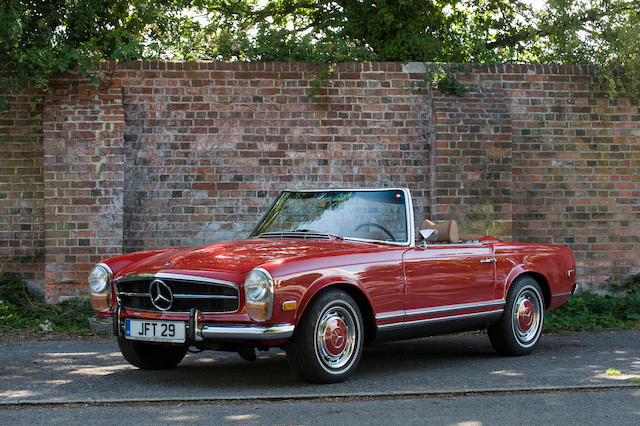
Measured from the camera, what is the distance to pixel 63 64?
10312 millimetres

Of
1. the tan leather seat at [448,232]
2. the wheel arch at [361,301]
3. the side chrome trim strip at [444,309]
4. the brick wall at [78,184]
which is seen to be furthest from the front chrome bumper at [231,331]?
the brick wall at [78,184]

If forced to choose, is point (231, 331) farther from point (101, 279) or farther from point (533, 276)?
point (533, 276)

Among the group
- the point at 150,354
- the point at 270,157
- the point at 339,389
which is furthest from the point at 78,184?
the point at 339,389

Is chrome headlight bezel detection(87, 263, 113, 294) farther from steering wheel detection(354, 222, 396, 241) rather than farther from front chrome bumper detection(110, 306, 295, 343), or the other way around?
steering wheel detection(354, 222, 396, 241)

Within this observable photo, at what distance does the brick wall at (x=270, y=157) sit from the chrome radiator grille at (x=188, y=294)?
14.4ft

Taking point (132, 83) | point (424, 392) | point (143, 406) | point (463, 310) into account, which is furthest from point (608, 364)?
point (132, 83)

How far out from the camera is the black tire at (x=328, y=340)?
19.2ft

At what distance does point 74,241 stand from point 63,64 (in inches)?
85.4

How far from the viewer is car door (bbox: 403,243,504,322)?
22.1 feet

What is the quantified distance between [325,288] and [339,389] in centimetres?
71

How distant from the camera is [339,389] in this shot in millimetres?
5836

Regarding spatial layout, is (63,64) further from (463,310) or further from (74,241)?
(463,310)

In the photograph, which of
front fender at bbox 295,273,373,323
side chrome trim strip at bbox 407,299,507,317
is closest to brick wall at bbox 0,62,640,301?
side chrome trim strip at bbox 407,299,507,317

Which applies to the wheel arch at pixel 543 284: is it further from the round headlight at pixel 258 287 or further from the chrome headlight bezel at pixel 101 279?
the chrome headlight bezel at pixel 101 279
